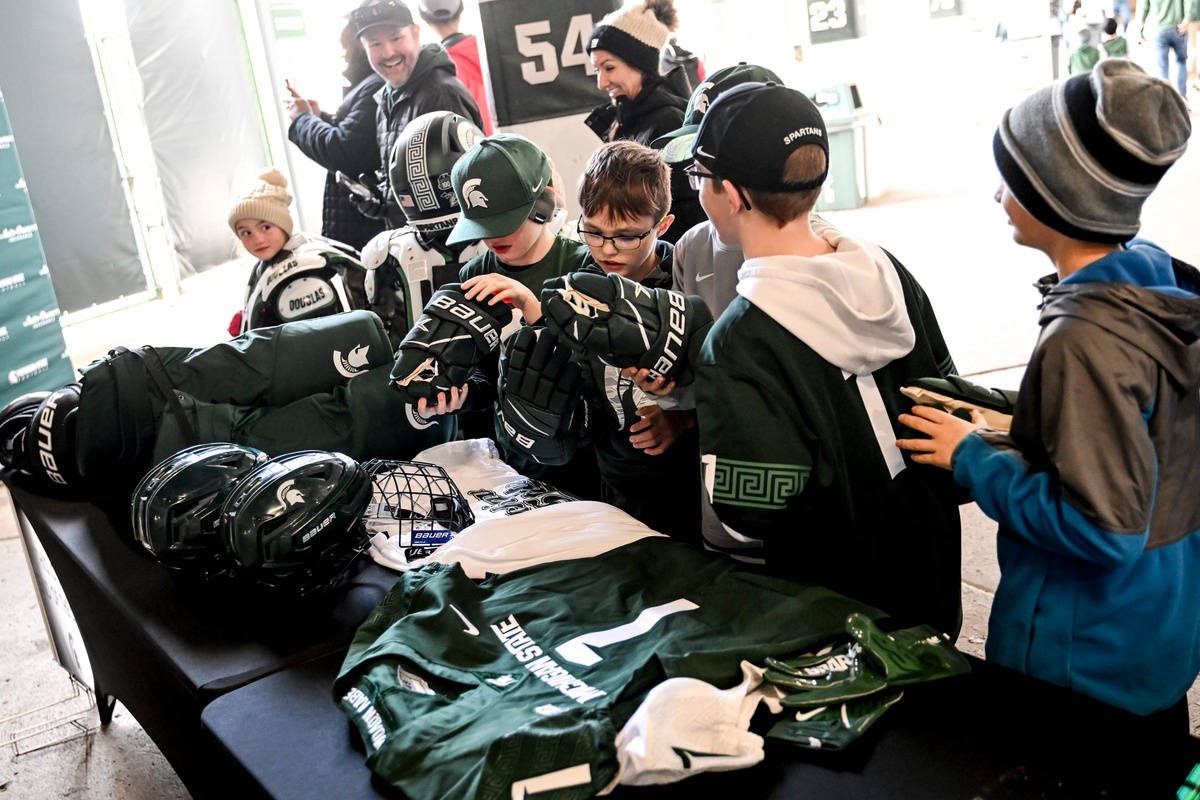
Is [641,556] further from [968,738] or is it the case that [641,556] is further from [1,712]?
[1,712]

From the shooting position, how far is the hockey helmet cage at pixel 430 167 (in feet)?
8.82

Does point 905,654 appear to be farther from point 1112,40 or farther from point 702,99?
point 1112,40

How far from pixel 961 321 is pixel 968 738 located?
4.57 metres

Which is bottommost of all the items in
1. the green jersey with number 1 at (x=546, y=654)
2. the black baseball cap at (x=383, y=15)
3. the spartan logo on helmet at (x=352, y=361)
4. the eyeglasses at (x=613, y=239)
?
the green jersey with number 1 at (x=546, y=654)

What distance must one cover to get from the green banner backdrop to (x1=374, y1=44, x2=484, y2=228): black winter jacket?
2.37m

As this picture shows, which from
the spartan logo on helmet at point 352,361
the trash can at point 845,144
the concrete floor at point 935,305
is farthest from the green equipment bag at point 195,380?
the trash can at point 845,144

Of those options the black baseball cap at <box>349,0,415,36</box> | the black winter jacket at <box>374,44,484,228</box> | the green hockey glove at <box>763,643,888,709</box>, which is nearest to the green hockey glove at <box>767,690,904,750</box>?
the green hockey glove at <box>763,643,888,709</box>

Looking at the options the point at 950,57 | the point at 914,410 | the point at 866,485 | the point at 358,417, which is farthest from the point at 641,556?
the point at 950,57

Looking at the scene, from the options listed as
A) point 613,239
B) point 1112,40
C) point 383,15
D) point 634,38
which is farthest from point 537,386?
point 1112,40

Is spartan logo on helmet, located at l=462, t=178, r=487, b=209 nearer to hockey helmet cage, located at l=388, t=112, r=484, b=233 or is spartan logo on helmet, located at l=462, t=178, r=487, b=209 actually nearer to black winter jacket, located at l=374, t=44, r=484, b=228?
hockey helmet cage, located at l=388, t=112, r=484, b=233

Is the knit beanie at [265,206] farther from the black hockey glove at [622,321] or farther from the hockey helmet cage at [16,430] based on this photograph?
the black hockey glove at [622,321]

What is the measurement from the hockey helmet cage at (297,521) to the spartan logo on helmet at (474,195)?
2.18 ft

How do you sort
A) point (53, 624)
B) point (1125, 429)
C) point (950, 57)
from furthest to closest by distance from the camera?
point (950, 57)
point (53, 624)
point (1125, 429)

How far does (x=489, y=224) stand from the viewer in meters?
2.25
